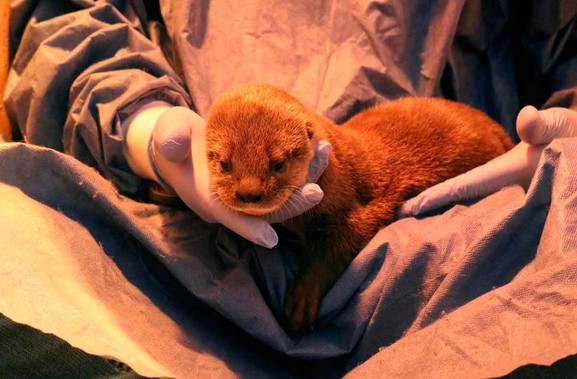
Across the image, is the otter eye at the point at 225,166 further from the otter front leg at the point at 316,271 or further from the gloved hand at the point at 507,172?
the gloved hand at the point at 507,172

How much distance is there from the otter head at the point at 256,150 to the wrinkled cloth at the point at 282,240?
15 cm

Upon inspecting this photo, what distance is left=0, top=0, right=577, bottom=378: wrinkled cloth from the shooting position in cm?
80

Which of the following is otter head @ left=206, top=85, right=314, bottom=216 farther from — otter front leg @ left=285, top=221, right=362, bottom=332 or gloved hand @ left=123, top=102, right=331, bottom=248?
otter front leg @ left=285, top=221, right=362, bottom=332

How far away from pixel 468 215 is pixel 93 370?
0.60m

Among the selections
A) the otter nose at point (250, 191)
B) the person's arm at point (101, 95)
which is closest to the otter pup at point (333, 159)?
the otter nose at point (250, 191)

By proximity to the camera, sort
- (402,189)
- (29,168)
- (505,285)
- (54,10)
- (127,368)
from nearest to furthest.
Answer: (127,368)
(505,285)
(29,168)
(402,189)
(54,10)

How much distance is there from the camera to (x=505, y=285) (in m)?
0.85

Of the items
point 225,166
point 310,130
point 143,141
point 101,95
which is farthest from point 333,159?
point 101,95

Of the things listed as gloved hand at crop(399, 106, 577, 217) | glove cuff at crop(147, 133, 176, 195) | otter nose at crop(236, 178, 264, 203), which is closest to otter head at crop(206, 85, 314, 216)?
otter nose at crop(236, 178, 264, 203)

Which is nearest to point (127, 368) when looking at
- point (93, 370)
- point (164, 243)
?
point (93, 370)

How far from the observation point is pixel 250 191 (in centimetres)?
88

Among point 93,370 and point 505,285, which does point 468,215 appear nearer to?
point 505,285

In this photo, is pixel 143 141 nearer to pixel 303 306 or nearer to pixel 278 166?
pixel 278 166

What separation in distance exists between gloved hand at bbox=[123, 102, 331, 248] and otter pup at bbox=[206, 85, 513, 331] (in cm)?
3
